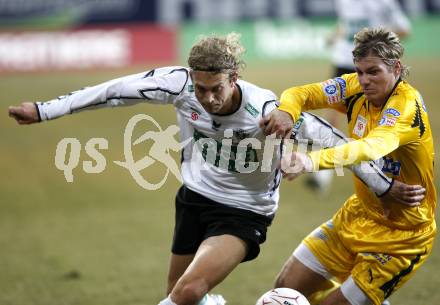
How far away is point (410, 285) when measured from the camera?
602cm

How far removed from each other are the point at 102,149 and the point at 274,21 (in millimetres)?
6884

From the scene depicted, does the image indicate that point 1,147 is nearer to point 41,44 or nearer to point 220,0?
point 41,44

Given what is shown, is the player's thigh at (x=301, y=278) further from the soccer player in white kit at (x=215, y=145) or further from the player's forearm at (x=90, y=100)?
the player's forearm at (x=90, y=100)

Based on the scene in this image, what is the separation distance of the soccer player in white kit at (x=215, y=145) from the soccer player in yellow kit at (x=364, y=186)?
163 mm

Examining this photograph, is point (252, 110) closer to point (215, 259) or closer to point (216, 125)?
point (216, 125)

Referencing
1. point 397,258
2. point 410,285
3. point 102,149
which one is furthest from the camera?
point 102,149

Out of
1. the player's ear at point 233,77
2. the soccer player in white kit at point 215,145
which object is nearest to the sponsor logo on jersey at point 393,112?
the soccer player in white kit at point 215,145

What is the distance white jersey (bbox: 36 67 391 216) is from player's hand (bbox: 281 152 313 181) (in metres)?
0.89

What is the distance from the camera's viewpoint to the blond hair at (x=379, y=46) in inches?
163

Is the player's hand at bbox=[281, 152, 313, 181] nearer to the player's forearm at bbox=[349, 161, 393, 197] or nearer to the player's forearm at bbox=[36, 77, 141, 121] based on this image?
the player's forearm at bbox=[349, 161, 393, 197]

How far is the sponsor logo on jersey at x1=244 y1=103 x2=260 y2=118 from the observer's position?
4.42m

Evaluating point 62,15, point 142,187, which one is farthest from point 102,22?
point 142,187

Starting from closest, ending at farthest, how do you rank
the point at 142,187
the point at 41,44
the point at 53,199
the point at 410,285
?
1. the point at 410,285
2. the point at 53,199
3. the point at 142,187
4. the point at 41,44

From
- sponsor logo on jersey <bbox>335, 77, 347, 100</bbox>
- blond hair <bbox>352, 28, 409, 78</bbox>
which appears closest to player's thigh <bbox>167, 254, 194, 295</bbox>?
sponsor logo on jersey <bbox>335, 77, 347, 100</bbox>
